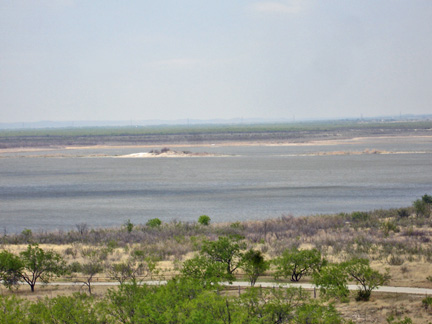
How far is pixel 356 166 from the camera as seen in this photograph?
87.8 metres

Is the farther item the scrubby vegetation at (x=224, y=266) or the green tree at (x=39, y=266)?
the green tree at (x=39, y=266)

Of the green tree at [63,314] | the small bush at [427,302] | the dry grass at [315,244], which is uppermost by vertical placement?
the green tree at [63,314]

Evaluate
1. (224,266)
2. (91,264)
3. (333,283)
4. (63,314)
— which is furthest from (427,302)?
(91,264)

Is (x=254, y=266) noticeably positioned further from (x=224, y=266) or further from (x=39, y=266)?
(x=39, y=266)

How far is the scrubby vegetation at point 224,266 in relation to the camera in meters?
14.2

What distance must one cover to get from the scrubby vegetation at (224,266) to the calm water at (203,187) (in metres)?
9.36

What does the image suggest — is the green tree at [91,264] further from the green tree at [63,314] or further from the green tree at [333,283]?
the green tree at [333,283]

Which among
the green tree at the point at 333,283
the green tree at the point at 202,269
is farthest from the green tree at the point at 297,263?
the green tree at the point at 202,269

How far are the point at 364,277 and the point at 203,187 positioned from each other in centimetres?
4646

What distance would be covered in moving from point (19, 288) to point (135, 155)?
96474 mm

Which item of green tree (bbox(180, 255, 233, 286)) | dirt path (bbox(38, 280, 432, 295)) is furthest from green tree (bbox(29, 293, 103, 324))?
dirt path (bbox(38, 280, 432, 295))

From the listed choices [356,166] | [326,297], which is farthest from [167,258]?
[356,166]

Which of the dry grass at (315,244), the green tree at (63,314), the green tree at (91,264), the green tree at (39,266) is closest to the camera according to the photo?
the green tree at (63,314)

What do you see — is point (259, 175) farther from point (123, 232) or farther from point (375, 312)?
point (375, 312)
